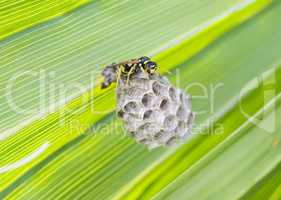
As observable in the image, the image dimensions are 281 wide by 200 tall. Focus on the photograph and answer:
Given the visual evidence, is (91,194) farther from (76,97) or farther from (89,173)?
(76,97)

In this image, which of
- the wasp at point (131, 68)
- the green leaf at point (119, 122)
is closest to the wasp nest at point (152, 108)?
the wasp at point (131, 68)

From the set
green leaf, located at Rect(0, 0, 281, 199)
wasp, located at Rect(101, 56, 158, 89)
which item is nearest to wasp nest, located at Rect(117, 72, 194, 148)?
wasp, located at Rect(101, 56, 158, 89)

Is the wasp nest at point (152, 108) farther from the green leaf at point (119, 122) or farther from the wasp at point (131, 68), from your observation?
the green leaf at point (119, 122)

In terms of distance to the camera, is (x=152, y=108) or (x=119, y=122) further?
(x=119, y=122)

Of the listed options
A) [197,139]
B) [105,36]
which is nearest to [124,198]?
[197,139]

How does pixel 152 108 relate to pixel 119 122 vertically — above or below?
above
